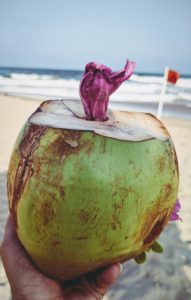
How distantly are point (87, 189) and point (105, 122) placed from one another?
282 mm

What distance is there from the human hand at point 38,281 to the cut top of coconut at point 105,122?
484mm

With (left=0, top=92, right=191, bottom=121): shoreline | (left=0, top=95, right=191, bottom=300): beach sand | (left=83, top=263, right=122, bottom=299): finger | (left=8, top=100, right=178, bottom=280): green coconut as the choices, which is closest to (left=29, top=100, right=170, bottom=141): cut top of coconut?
(left=8, top=100, right=178, bottom=280): green coconut

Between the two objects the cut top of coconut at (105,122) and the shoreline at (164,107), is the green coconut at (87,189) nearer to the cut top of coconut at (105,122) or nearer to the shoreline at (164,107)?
the cut top of coconut at (105,122)

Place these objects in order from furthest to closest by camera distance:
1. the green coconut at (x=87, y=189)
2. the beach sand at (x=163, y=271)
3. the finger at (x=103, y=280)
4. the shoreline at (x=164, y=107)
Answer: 1. the shoreline at (x=164, y=107)
2. the beach sand at (x=163, y=271)
3. the finger at (x=103, y=280)
4. the green coconut at (x=87, y=189)

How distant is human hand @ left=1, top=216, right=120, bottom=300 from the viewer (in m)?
1.18

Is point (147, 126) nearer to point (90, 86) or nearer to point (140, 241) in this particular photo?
point (90, 86)

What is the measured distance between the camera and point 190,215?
11.2 feet

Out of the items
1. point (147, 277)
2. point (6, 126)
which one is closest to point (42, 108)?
point (147, 277)

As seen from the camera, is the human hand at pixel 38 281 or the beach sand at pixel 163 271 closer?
the human hand at pixel 38 281

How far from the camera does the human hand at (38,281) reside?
1184mm

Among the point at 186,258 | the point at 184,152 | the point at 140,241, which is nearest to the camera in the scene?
the point at 140,241

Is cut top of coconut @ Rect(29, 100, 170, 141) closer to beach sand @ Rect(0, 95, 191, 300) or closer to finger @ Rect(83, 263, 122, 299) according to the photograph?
finger @ Rect(83, 263, 122, 299)

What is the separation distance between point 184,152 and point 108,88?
4.86 meters

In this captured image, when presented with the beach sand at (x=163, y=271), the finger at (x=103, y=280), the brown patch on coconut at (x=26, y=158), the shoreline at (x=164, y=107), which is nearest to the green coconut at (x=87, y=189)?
the brown patch on coconut at (x=26, y=158)
